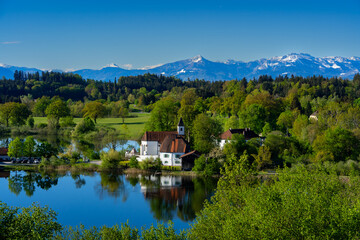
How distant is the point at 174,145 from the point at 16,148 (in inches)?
853

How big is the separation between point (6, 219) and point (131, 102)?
14002cm

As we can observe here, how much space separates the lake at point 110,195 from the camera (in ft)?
112

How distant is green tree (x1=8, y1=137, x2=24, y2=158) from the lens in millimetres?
54250

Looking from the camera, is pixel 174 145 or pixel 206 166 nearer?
pixel 206 166

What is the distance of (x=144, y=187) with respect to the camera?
145ft

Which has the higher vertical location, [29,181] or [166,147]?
[166,147]

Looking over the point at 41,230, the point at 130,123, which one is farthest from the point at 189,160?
the point at 130,123

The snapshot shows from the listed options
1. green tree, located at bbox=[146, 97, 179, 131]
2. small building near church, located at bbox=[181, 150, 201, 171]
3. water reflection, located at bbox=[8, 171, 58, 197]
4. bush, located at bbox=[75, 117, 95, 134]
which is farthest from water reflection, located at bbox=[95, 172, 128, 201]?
bush, located at bbox=[75, 117, 95, 134]

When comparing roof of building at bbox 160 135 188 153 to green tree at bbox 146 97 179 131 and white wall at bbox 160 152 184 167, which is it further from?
green tree at bbox 146 97 179 131

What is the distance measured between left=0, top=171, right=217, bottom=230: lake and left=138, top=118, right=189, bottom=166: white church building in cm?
483

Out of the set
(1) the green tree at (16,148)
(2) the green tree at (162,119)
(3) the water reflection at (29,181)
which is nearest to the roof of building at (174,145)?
(2) the green tree at (162,119)

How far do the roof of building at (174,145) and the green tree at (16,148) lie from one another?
19373mm

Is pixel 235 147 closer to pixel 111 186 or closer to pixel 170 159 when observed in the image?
pixel 170 159

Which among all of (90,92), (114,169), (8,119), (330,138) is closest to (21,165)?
(114,169)
